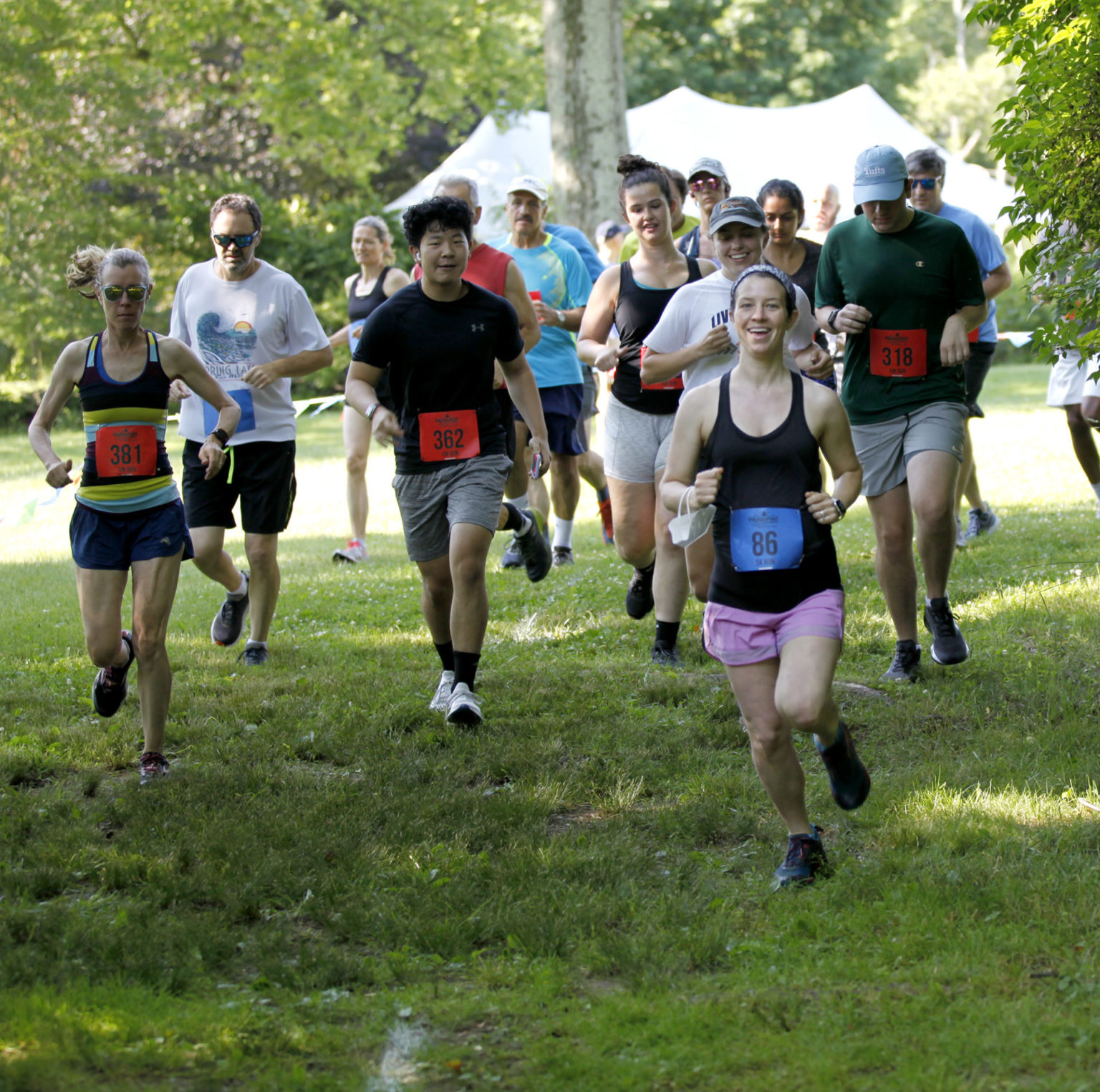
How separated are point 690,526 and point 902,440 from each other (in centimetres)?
247

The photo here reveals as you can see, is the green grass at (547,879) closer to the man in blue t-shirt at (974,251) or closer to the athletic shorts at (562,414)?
the man in blue t-shirt at (974,251)

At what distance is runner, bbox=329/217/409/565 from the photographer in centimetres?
1052

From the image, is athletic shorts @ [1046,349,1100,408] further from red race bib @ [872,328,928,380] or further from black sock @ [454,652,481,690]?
black sock @ [454,652,481,690]

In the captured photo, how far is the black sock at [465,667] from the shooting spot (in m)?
6.54

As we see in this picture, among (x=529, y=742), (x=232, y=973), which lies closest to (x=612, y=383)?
(x=529, y=742)

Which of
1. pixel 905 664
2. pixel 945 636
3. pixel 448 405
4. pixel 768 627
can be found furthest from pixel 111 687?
pixel 945 636

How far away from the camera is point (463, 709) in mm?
6367

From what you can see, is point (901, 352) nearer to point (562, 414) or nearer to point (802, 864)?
point (802, 864)

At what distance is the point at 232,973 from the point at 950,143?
60.3 metres

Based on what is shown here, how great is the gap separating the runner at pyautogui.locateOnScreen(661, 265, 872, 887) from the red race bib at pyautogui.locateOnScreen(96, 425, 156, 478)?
2366 millimetres

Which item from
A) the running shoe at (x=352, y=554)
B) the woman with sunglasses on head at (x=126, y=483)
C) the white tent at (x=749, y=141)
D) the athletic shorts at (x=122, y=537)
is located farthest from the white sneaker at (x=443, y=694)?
the white tent at (x=749, y=141)

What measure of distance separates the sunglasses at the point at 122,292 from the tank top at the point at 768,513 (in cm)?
259

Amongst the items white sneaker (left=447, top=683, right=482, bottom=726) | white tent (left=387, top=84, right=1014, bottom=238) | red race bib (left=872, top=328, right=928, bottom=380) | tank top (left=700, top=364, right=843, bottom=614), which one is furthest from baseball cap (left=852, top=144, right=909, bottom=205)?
white tent (left=387, top=84, right=1014, bottom=238)

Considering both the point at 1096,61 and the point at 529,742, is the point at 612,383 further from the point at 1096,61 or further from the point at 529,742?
the point at 1096,61
